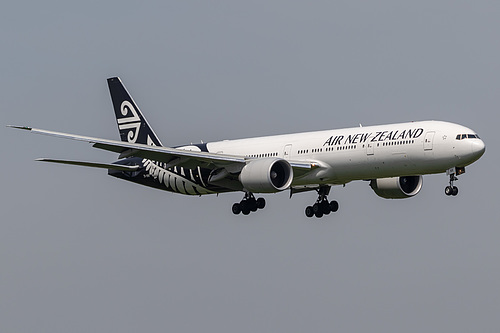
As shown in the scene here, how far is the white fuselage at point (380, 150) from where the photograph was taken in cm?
5616

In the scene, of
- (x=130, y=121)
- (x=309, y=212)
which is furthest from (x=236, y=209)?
(x=130, y=121)

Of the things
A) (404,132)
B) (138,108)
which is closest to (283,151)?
(404,132)

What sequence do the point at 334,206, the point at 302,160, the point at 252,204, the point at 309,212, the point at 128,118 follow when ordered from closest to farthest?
the point at 302,160
the point at 252,204
the point at 334,206
the point at 309,212
the point at 128,118

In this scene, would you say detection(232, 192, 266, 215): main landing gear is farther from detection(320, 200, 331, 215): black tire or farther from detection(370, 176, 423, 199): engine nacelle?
detection(370, 176, 423, 199): engine nacelle

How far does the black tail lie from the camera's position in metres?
69.4

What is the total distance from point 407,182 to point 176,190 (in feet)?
46.7

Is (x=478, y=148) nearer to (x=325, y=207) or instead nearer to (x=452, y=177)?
(x=452, y=177)

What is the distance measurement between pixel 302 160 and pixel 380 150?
207 inches

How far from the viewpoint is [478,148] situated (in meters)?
56.0

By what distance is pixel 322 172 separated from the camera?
59812 millimetres

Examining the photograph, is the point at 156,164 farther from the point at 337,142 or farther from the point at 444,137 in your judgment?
the point at 444,137

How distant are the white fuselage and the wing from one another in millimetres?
940

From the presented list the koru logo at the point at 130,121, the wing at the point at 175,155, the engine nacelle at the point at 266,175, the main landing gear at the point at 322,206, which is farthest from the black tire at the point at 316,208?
the koru logo at the point at 130,121

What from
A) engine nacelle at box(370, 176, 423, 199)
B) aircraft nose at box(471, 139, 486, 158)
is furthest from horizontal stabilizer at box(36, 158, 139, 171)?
aircraft nose at box(471, 139, 486, 158)
